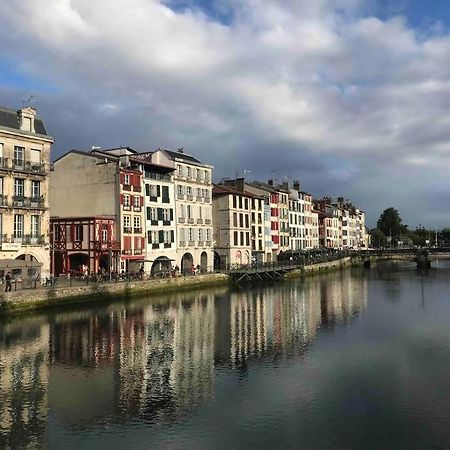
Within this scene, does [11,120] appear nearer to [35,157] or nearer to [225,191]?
[35,157]

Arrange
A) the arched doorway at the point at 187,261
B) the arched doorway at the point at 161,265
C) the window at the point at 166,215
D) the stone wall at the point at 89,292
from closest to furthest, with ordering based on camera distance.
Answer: the stone wall at the point at 89,292 → the arched doorway at the point at 161,265 → the window at the point at 166,215 → the arched doorway at the point at 187,261

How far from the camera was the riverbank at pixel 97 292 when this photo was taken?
43.1 metres

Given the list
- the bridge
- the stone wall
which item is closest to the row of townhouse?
the stone wall

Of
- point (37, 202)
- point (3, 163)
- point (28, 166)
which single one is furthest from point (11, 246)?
point (28, 166)

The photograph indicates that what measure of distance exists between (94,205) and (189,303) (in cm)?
2027

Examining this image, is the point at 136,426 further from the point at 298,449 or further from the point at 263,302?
the point at 263,302

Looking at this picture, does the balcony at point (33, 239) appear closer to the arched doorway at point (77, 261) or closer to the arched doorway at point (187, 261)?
the arched doorway at point (77, 261)

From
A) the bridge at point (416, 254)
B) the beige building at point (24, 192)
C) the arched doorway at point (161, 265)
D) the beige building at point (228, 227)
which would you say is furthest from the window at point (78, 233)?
the bridge at point (416, 254)

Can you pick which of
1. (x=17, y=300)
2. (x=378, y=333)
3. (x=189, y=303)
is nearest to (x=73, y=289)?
(x=17, y=300)

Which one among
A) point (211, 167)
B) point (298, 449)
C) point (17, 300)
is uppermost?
point (211, 167)

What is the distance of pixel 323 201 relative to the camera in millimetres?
148375

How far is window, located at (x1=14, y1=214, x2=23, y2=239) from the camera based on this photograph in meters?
51.1

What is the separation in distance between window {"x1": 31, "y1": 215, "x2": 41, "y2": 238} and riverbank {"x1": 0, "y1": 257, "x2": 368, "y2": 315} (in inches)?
295

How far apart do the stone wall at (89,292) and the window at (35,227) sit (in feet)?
25.2
